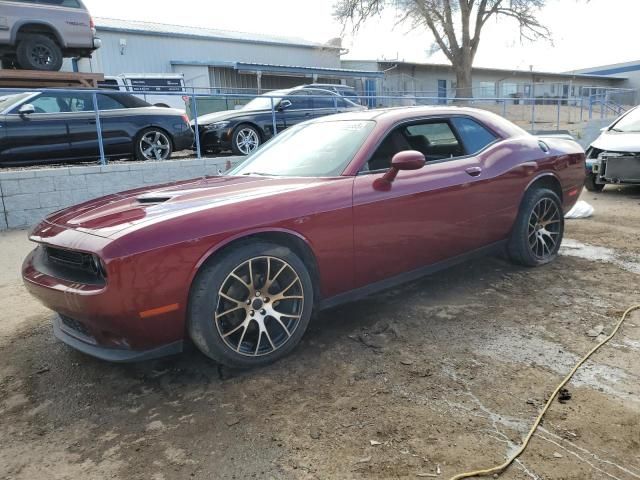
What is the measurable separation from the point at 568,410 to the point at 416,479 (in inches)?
35.9

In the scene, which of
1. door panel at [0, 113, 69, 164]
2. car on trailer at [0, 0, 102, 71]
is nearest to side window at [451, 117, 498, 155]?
door panel at [0, 113, 69, 164]

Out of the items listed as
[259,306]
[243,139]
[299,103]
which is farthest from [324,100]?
[259,306]

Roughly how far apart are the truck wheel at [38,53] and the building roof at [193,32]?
14.2 metres

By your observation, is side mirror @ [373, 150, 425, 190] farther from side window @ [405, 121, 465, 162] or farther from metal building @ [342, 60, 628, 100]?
metal building @ [342, 60, 628, 100]

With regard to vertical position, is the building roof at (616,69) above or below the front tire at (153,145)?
→ above

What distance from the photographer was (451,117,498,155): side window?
13.2 feet

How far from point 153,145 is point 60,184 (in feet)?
6.14

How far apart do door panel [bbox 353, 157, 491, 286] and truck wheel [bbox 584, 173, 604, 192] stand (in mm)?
5657

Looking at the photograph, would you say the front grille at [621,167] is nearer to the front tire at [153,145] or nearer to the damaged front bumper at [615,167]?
the damaged front bumper at [615,167]

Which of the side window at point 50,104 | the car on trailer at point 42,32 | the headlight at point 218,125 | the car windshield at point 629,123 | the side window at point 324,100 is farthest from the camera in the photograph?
the side window at point 324,100

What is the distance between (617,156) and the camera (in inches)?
304

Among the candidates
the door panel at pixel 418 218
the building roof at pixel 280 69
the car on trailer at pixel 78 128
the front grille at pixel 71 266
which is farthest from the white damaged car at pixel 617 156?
the building roof at pixel 280 69

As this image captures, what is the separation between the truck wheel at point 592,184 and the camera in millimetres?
8469

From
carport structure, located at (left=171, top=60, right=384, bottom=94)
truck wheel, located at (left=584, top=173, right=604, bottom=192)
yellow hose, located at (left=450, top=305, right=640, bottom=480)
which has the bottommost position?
yellow hose, located at (left=450, top=305, right=640, bottom=480)
